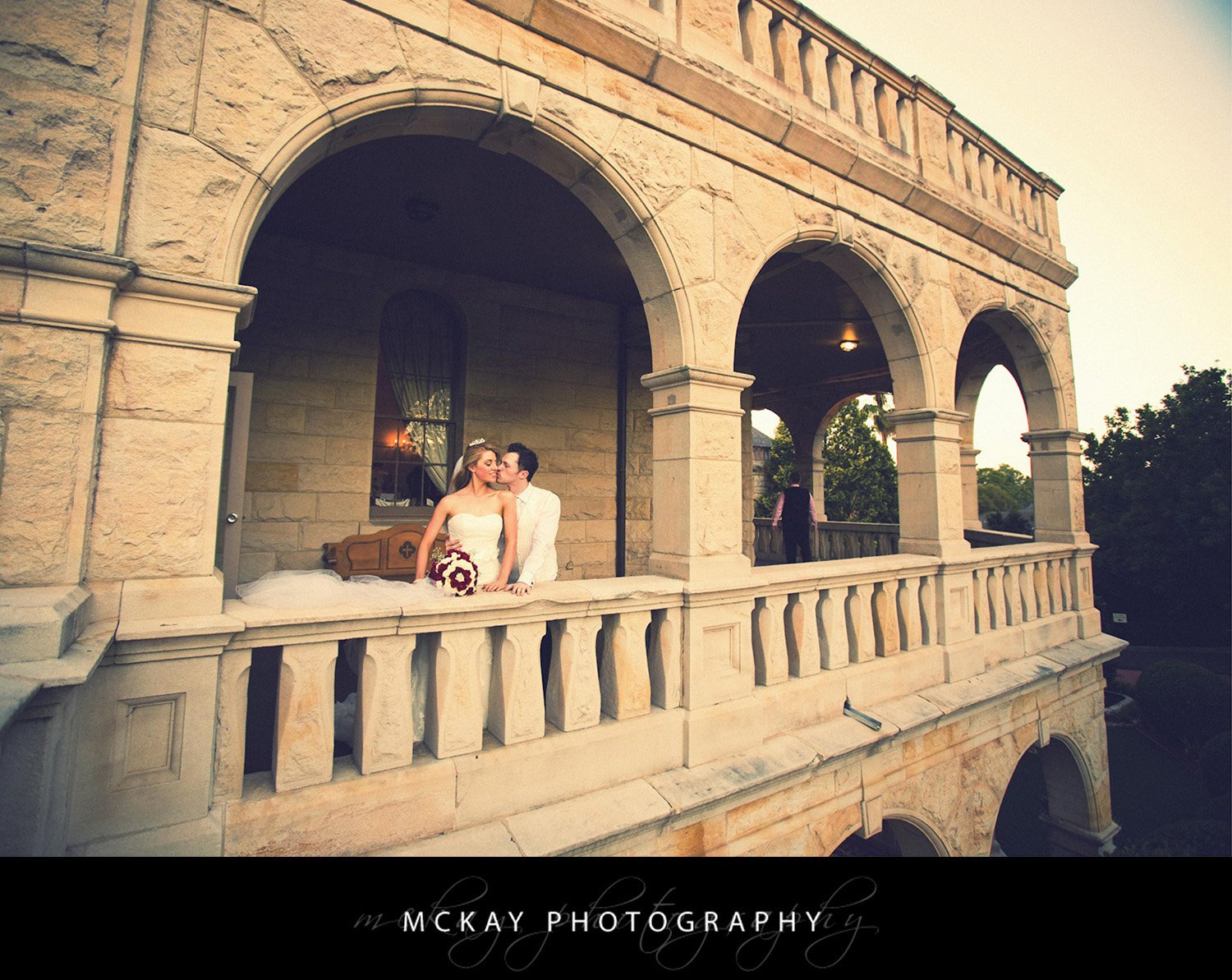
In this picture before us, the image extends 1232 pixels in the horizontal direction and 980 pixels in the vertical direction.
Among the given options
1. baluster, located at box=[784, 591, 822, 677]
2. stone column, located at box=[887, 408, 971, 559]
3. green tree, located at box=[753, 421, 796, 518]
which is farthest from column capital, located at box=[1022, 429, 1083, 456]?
green tree, located at box=[753, 421, 796, 518]

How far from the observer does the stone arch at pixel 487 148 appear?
8.63ft

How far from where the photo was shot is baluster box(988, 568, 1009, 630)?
237 inches

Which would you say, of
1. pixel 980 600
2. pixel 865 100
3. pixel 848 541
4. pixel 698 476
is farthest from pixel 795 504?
pixel 698 476

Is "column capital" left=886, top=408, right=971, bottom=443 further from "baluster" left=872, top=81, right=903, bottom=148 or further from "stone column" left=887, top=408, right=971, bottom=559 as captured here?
"baluster" left=872, top=81, right=903, bottom=148

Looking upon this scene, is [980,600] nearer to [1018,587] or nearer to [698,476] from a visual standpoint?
[1018,587]

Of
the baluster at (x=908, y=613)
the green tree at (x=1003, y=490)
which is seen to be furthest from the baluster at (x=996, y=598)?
the green tree at (x=1003, y=490)

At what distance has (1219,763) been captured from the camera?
35.2 feet

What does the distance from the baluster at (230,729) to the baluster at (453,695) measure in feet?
2.59

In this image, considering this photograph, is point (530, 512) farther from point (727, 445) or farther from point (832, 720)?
point (832, 720)

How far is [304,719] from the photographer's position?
254cm

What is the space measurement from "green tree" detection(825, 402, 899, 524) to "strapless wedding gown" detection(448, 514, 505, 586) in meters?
28.4
